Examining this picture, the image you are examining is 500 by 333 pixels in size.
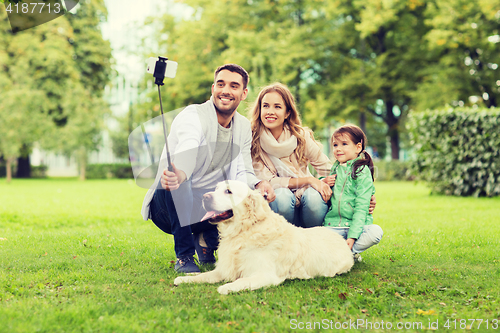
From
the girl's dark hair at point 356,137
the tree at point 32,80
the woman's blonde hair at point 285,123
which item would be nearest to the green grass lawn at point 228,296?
the girl's dark hair at point 356,137

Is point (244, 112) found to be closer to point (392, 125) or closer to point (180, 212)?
point (180, 212)

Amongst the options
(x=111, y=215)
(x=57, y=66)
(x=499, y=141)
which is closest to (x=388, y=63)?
(x=499, y=141)

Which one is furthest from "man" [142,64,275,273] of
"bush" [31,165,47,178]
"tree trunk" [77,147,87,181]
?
"bush" [31,165,47,178]

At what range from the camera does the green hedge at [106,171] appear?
31.2 m

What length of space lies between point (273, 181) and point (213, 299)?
157cm

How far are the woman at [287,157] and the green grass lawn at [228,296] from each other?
2.61 ft

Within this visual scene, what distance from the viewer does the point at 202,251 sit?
4.52 metres

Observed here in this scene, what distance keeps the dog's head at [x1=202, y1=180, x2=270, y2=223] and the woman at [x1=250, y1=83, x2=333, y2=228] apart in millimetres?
641

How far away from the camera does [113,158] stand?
129 feet

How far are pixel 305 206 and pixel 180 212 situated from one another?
129 centimetres

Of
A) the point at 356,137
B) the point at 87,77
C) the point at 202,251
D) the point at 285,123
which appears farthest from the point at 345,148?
the point at 87,77

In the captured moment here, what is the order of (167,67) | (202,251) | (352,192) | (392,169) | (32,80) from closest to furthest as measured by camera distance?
(167,67) → (352,192) → (202,251) → (32,80) → (392,169)

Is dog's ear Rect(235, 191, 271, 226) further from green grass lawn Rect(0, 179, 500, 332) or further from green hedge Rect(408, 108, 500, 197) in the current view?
green hedge Rect(408, 108, 500, 197)

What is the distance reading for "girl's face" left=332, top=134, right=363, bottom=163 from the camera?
4180 mm
